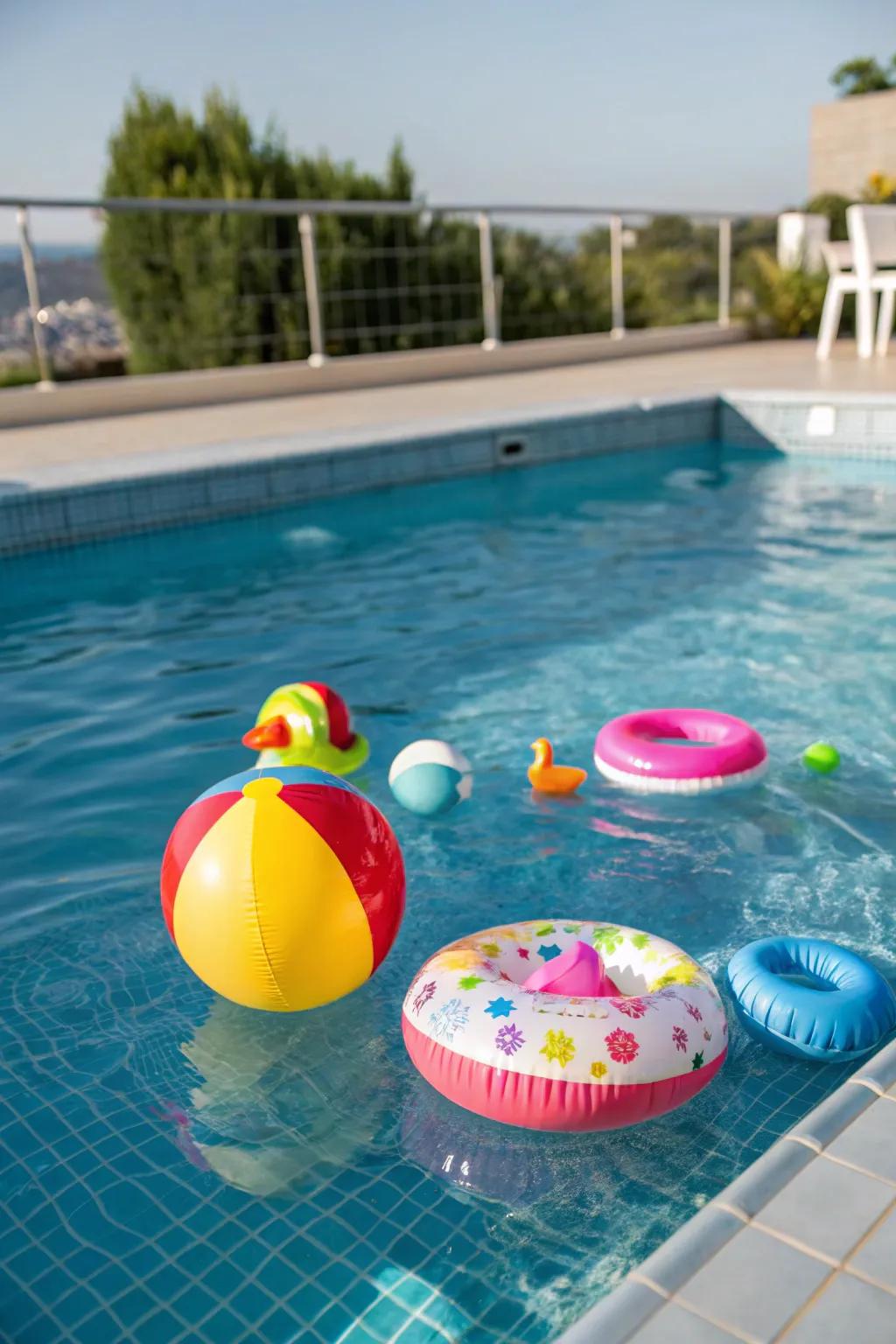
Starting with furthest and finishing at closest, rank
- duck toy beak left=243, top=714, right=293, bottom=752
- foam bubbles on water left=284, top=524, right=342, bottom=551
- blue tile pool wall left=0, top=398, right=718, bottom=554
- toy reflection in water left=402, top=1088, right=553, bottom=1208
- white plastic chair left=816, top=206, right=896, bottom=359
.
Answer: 1. white plastic chair left=816, top=206, right=896, bottom=359
2. foam bubbles on water left=284, top=524, right=342, bottom=551
3. blue tile pool wall left=0, top=398, right=718, bottom=554
4. duck toy beak left=243, top=714, right=293, bottom=752
5. toy reflection in water left=402, top=1088, right=553, bottom=1208

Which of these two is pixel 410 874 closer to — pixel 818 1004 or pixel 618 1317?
pixel 818 1004

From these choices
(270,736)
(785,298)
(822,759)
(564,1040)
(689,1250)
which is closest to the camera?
(689,1250)

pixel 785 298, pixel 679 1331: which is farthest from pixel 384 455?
pixel 785 298

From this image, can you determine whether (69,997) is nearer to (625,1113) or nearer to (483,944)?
(483,944)

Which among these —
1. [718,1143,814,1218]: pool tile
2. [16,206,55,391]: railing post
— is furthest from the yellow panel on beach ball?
[16,206,55,391]: railing post

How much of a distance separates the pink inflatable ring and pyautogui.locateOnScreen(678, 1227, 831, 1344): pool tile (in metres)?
2.15

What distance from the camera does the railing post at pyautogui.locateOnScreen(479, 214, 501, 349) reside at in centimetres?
1150

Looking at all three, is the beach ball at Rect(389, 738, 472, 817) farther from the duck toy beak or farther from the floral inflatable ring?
the floral inflatable ring

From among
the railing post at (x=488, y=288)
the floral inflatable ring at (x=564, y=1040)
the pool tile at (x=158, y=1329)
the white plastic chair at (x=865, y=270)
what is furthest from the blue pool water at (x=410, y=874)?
the railing post at (x=488, y=288)

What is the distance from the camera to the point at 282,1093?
2.33 metres

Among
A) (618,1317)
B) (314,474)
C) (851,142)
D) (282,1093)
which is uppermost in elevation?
(851,142)

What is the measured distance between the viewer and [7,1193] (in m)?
2.09

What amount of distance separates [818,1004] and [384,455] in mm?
5716

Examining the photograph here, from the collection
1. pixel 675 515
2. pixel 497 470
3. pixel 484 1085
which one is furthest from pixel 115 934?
pixel 497 470
